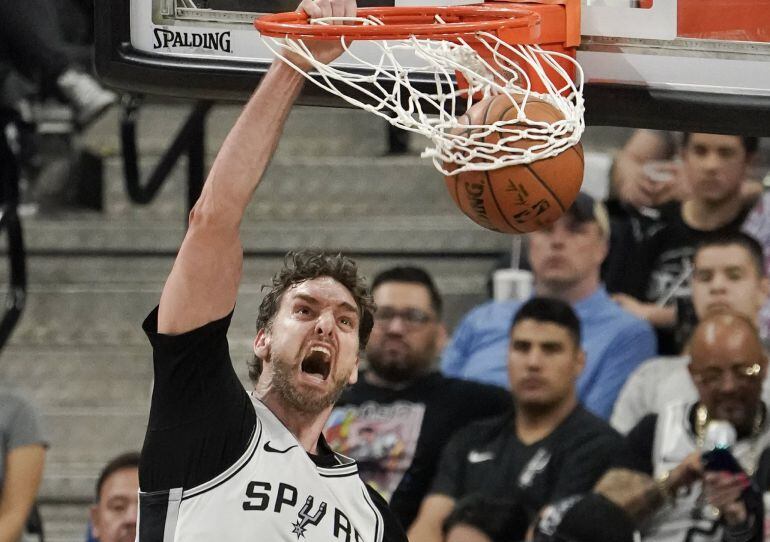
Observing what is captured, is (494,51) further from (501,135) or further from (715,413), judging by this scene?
(715,413)

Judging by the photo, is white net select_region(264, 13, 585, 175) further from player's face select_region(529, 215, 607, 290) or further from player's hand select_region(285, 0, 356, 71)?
player's face select_region(529, 215, 607, 290)

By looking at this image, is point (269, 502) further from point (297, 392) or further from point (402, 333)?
point (402, 333)

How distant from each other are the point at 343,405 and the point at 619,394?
895 mm

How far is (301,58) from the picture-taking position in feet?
9.10

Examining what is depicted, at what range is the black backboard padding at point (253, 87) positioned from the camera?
3.13m

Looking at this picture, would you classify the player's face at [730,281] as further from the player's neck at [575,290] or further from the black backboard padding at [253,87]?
the black backboard padding at [253,87]

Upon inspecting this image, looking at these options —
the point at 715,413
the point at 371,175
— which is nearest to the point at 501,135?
the point at 715,413

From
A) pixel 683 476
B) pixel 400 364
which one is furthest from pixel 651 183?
pixel 683 476

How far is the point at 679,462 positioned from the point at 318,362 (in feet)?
5.46

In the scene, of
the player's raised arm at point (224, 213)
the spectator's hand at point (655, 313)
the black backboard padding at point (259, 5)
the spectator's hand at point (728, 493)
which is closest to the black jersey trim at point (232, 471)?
the player's raised arm at point (224, 213)

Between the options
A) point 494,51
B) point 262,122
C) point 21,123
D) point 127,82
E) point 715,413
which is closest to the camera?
point 262,122

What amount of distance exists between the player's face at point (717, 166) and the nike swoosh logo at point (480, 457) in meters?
1.26

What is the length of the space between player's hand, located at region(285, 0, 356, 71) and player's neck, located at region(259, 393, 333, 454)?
693mm

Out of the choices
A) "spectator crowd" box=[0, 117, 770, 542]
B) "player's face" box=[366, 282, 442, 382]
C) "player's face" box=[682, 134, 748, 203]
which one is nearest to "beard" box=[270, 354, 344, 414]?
"spectator crowd" box=[0, 117, 770, 542]
